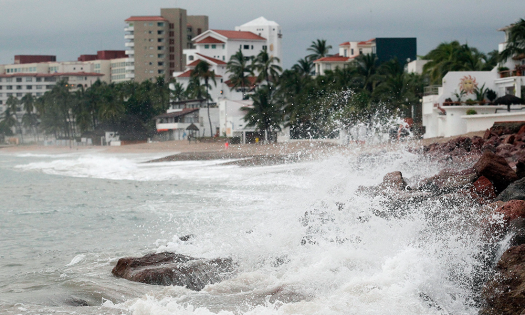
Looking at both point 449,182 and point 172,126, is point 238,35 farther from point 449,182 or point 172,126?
point 449,182

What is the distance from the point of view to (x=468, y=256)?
8109mm

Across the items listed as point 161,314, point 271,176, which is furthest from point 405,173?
point 161,314

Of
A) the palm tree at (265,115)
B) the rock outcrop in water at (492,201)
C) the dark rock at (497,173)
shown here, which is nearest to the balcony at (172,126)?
the palm tree at (265,115)

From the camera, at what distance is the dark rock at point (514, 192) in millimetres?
10748

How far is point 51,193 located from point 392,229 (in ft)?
67.1

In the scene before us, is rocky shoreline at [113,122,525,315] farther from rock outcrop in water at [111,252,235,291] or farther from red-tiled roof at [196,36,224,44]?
red-tiled roof at [196,36,224,44]

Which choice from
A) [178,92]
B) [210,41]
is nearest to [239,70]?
[178,92]

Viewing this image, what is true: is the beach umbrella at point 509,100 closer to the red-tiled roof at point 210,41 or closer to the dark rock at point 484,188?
the dark rock at point 484,188

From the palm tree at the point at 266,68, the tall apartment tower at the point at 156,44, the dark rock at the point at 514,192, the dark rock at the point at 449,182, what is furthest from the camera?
the tall apartment tower at the point at 156,44

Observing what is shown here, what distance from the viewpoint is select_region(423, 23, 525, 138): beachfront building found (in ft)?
124

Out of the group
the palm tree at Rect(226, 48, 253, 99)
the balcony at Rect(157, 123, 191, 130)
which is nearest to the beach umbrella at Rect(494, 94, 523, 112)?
the balcony at Rect(157, 123, 191, 130)

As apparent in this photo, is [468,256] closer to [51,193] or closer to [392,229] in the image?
[392,229]

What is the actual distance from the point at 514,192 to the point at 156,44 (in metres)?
120

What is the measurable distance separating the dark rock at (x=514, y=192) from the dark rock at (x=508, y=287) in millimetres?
3607
